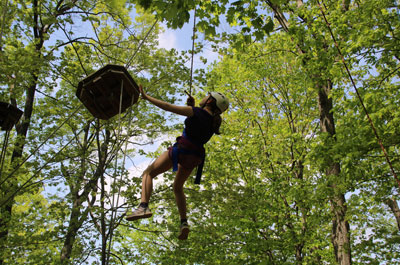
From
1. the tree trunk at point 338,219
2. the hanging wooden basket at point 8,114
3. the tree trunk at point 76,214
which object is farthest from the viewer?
the tree trunk at point 76,214

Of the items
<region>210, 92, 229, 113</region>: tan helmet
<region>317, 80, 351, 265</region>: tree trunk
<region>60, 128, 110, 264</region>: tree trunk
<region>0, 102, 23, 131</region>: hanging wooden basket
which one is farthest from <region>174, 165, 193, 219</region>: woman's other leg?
<region>60, 128, 110, 264</region>: tree trunk

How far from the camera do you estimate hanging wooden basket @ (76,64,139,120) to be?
4.25 metres

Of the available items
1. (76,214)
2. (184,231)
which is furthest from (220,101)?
(76,214)

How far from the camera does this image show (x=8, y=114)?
563 cm

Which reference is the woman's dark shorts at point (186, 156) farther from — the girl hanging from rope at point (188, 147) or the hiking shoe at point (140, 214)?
the hiking shoe at point (140, 214)

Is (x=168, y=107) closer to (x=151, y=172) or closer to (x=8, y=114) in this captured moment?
(x=151, y=172)

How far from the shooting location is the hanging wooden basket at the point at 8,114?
5.60 m

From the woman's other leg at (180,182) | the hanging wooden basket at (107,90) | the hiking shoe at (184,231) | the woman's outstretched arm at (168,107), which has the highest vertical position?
the hanging wooden basket at (107,90)

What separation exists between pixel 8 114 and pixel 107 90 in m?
2.24

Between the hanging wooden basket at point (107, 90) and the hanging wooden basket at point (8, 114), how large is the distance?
165 cm

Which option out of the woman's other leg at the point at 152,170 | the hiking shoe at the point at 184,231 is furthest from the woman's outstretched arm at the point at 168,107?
the hiking shoe at the point at 184,231

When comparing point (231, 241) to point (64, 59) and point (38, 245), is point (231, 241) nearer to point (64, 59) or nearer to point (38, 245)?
point (38, 245)

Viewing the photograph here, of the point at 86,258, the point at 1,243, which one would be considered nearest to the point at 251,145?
the point at 86,258

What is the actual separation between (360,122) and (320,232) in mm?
6167
